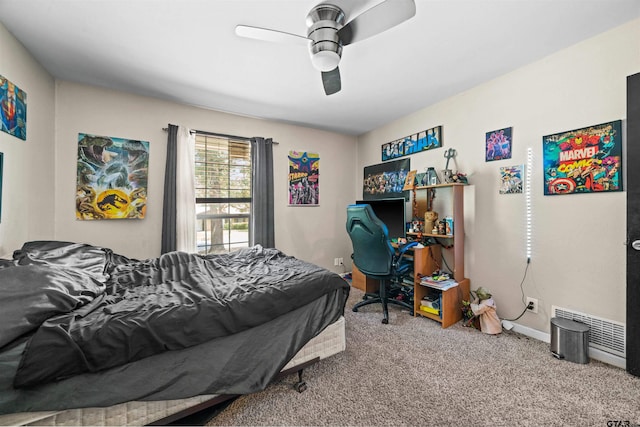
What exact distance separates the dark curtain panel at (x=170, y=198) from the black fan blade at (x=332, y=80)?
78.6 inches

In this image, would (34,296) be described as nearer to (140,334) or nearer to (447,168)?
(140,334)

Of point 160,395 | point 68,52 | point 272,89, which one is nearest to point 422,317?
point 160,395

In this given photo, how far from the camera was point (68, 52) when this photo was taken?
6.73 feet

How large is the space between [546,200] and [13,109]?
4.23m

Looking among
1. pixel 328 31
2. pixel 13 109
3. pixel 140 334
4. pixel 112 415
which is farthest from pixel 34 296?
pixel 328 31

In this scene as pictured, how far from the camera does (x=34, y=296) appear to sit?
114 cm

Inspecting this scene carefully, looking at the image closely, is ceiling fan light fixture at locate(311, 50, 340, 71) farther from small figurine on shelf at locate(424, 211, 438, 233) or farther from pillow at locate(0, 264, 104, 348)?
small figurine on shelf at locate(424, 211, 438, 233)

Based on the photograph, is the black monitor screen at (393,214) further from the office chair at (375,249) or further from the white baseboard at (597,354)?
the white baseboard at (597,354)

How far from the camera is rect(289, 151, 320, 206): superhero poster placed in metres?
3.84

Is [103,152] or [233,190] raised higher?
[103,152]

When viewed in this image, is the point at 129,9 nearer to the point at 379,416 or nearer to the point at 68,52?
the point at 68,52

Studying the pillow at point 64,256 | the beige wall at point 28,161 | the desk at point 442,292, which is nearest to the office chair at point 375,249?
the desk at point 442,292

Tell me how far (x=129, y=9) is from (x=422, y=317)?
3541mm

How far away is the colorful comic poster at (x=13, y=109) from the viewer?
5.62 feet
